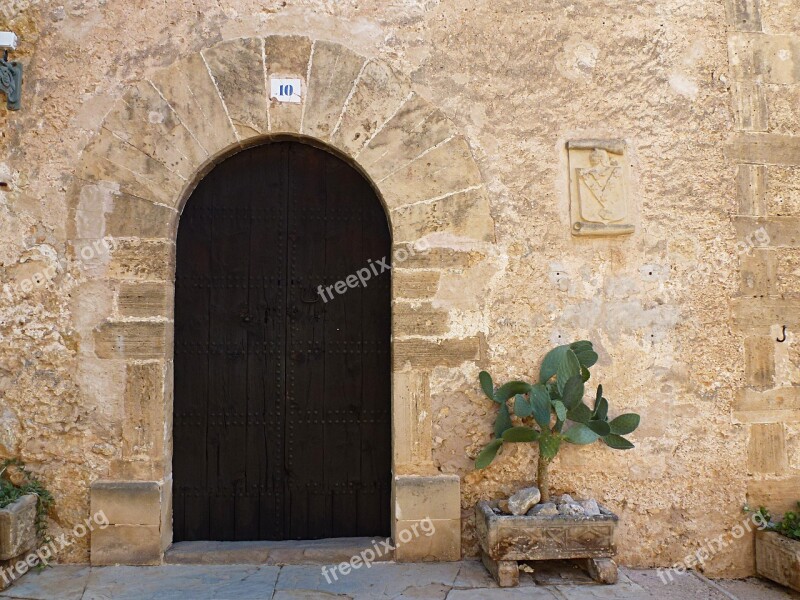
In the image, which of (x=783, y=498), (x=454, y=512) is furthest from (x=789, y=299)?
(x=454, y=512)

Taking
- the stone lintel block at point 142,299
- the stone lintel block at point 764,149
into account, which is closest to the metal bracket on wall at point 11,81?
the stone lintel block at point 142,299

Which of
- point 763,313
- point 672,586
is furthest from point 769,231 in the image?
point 672,586

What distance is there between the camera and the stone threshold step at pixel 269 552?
10.8 feet

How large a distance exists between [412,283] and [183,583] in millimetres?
1907

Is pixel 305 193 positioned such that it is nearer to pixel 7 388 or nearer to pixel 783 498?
pixel 7 388

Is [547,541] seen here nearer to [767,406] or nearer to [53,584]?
[767,406]

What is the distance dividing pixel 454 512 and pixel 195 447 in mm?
1505

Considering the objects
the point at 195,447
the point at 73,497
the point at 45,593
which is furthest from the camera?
the point at 195,447

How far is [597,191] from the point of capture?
3502mm

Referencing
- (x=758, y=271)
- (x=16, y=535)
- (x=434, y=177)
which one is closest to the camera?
(x=16, y=535)

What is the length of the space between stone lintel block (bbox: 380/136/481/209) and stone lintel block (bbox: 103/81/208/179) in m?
1.07

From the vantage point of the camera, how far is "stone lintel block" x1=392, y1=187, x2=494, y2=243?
11.3 ft

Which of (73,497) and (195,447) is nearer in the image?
(73,497)

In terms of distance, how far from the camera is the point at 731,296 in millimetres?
3561
